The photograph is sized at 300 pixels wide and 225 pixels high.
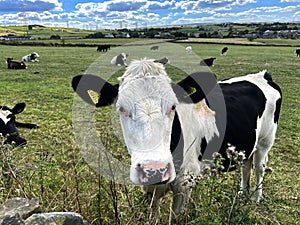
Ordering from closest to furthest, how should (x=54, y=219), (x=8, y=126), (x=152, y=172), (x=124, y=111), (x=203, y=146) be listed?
1. (x=54, y=219)
2. (x=152, y=172)
3. (x=124, y=111)
4. (x=203, y=146)
5. (x=8, y=126)

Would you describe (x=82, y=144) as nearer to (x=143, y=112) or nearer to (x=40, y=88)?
(x=143, y=112)

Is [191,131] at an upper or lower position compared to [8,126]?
upper

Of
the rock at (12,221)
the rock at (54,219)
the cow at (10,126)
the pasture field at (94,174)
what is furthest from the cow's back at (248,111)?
the cow at (10,126)

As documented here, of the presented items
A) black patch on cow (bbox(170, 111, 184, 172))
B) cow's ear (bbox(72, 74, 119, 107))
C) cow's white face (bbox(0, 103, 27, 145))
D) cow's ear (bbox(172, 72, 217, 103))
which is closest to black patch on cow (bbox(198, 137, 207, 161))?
black patch on cow (bbox(170, 111, 184, 172))

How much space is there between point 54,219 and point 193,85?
63.9 inches

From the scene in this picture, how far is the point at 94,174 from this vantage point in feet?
12.9

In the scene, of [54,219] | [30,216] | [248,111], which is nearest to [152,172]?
[54,219]

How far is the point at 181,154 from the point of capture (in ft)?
10.2

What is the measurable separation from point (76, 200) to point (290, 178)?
422cm

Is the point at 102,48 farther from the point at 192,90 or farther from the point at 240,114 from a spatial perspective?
the point at 192,90

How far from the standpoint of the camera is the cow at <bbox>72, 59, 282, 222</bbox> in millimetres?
2518

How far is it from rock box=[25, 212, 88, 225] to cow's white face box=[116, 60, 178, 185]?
0.48 m

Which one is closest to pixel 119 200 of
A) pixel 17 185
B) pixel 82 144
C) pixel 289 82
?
pixel 17 185

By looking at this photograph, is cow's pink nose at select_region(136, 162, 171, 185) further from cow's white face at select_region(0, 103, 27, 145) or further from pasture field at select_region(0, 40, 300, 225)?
cow's white face at select_region(0, 103, 27, 145)
